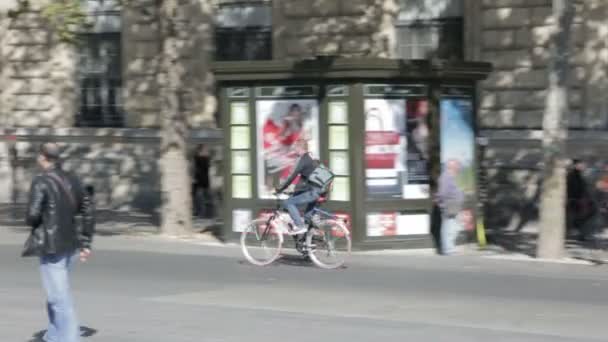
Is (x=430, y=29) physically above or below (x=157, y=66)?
above

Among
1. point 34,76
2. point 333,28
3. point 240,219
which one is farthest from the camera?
point 34,76

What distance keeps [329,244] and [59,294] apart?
7.08 metres

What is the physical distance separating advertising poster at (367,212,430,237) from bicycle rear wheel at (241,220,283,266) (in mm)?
2087

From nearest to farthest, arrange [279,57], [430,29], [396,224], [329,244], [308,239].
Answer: [329,244], [308,239], [396,224], [430,29], [279,57]

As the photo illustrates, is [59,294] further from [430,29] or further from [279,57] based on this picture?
[279,57]

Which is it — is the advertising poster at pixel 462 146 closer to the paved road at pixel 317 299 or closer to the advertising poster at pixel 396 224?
the advertising poster at pixel 396 224

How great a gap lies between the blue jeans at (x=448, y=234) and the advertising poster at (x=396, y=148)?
0.88 metres

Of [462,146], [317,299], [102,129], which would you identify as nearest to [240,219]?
[462,146]

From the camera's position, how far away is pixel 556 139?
16422 millimetres

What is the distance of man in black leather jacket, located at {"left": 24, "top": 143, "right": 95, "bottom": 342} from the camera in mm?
8906

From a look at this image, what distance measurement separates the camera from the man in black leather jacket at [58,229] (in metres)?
8.91

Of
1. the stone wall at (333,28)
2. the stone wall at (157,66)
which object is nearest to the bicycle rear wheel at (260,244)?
the stone wall at (333,28)

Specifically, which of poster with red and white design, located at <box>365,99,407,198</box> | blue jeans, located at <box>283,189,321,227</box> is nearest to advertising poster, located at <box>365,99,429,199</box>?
poster with red and white design, located at <box>365,99,407,198</box>

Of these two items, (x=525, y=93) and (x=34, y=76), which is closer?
(x=525, y=93)
